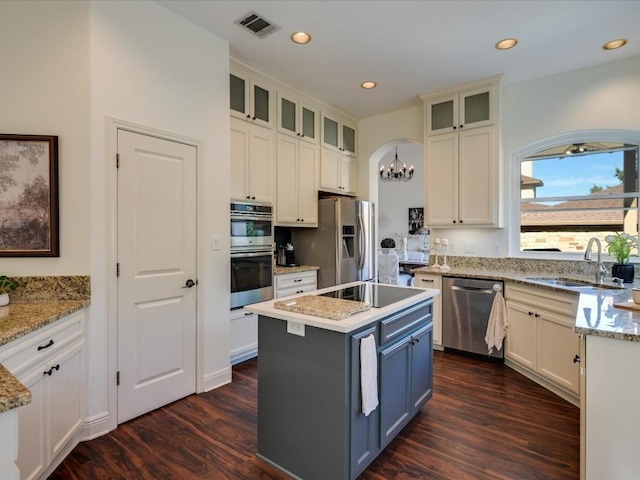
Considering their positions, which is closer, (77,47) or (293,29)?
(77,47)

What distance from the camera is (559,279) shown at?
3.32 m

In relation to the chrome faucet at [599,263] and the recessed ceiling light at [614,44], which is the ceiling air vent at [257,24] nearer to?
the recessed ceiling light at [614,44]

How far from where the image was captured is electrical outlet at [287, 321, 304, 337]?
1803mm

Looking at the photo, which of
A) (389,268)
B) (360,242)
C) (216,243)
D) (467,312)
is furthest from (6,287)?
(389,268)

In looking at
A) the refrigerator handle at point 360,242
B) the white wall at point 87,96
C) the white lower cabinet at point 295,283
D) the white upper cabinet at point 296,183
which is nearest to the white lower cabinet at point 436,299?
the refrigerator handle at point 360,242

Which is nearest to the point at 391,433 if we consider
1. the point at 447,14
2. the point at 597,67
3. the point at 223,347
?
the point at 223,347

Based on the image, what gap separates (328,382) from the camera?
1.70 meters

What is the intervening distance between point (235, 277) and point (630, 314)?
2.82 meters

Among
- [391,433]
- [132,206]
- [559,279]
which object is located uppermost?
[132,206]

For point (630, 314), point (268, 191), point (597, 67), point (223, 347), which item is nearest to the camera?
point (630, 314)

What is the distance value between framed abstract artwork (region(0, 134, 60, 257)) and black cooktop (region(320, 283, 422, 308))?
71.7 inches

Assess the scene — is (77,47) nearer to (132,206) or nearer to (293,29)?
(132,206)

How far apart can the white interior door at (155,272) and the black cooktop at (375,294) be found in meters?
1.22

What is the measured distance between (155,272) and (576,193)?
4268mm
